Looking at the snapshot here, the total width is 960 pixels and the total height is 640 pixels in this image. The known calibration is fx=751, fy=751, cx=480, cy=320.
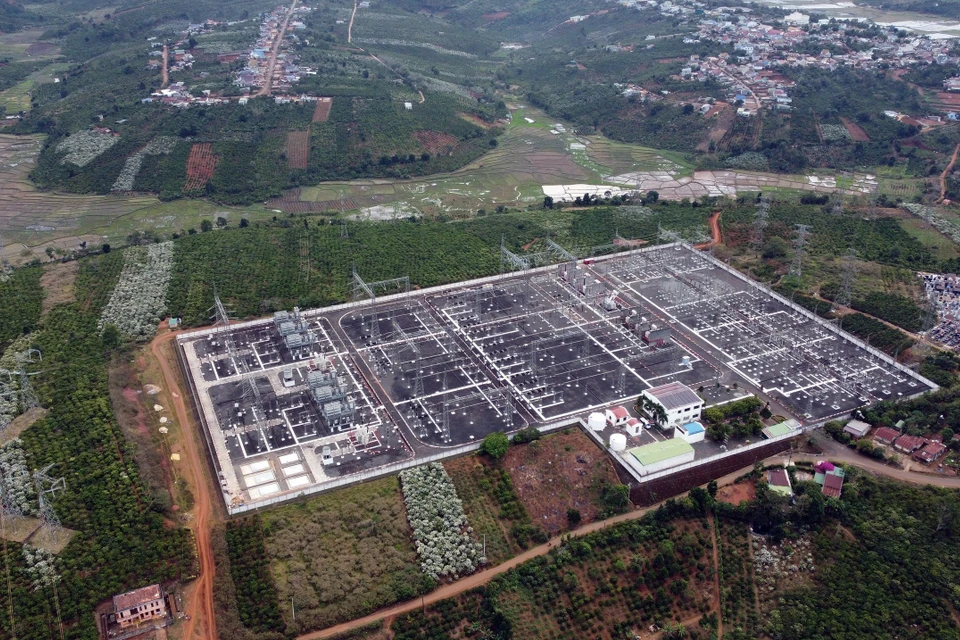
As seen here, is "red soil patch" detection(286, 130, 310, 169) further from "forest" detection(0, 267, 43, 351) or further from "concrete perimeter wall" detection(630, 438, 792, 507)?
"concrete perimeter wall" detection(630, 438, 792, 507)

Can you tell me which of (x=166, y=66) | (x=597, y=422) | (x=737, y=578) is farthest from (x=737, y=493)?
(x=166, y=66)

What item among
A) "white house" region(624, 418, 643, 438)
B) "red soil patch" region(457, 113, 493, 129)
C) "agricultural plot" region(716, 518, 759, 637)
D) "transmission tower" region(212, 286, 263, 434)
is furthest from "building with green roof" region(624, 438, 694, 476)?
"red soil patch" region(457, 113, 493, 129)

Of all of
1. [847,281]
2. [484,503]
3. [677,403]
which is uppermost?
[847,281]

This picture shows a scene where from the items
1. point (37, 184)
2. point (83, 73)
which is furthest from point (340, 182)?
point (83, 73)

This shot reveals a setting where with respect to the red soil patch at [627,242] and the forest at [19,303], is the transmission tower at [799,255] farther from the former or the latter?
the forest at [19,303]

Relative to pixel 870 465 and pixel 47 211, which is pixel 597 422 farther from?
pixel 47 211

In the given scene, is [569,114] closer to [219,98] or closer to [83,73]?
[219,98]
